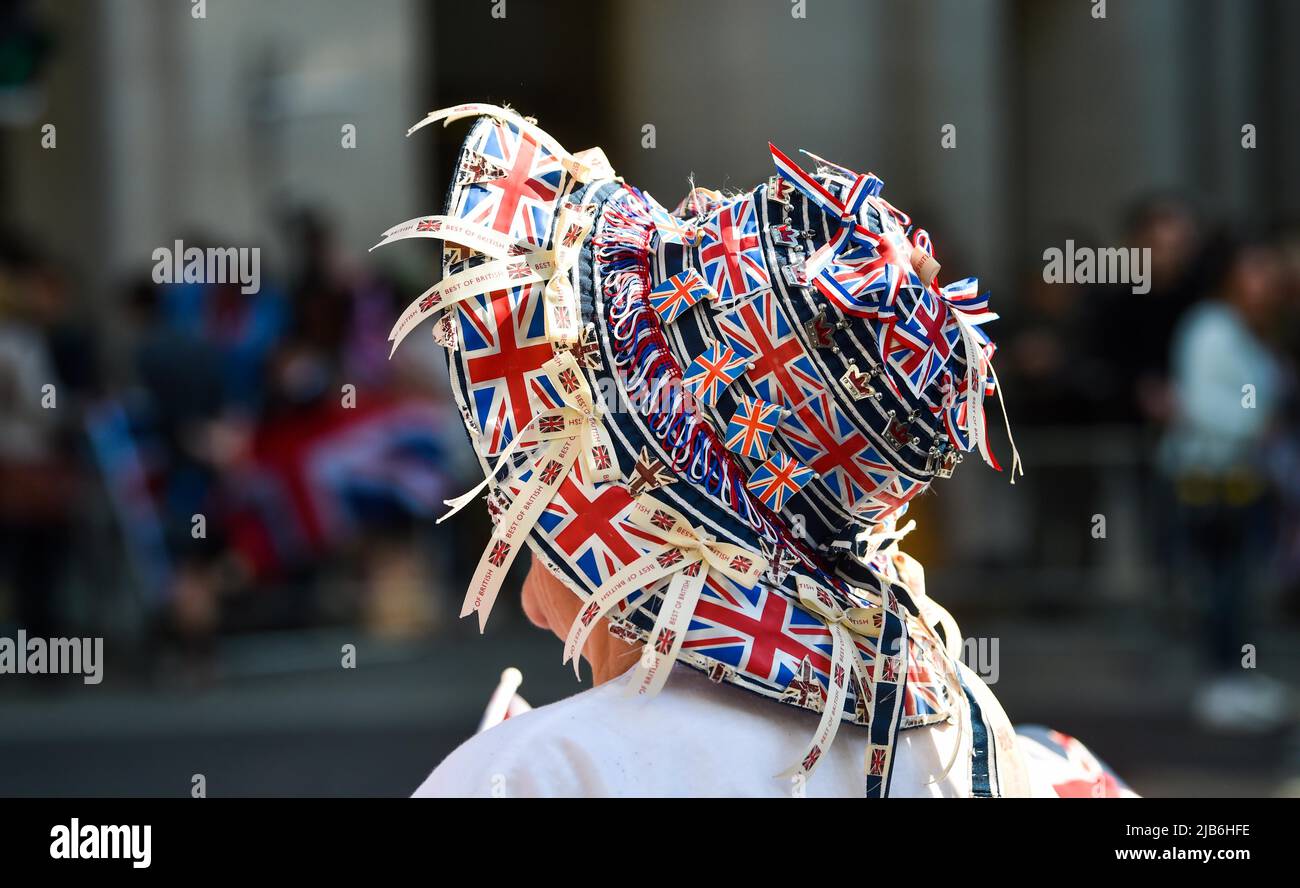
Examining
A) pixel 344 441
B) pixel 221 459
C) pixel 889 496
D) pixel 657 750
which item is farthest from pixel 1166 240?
pixel 657 750

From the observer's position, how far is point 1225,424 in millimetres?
7465

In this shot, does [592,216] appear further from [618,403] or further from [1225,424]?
[1225,424]

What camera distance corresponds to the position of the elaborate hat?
1.77m

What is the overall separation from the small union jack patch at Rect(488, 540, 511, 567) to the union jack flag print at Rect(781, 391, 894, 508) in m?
0.31

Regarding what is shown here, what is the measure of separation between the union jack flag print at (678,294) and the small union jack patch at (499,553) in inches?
11.3

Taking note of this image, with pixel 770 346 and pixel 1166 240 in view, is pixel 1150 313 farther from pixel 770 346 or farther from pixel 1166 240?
pixel 770 346

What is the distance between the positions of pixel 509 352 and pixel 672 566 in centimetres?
28

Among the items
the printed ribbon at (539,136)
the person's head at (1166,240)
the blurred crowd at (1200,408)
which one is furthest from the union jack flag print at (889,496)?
the person's head at (1166,240)

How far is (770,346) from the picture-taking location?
1.78 meters

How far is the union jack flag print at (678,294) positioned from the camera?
1801 millimetres

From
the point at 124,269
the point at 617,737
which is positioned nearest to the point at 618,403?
the point at 617,737

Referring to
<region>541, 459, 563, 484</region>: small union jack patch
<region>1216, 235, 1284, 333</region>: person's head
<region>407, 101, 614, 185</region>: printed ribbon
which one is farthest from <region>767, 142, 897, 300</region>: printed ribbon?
<region>1216, 235, 1284, 333</region>: person's head

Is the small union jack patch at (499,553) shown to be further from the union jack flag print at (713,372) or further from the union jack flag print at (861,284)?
the union jack flag print at (861,284)
